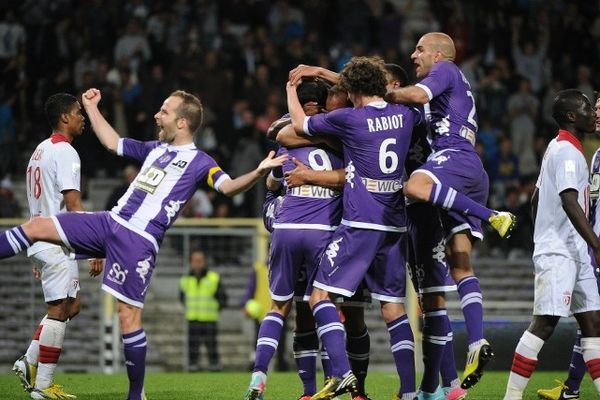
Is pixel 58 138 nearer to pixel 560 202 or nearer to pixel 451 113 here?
pixel 451 113

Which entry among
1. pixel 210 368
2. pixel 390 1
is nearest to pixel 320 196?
pixel 210 368

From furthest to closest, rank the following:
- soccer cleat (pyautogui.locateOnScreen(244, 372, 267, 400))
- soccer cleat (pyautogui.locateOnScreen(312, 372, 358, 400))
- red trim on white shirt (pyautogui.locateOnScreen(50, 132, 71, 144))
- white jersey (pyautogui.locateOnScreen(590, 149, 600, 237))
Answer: red trim on white shirt (pyautogui.locateOnScreen(50, 132, 71, 144)) < white jersey (pyautogui.locateOnScreen(590, 149, 600, 237)) < soccer cleat (pyautogui.locateOnScreen(244, 372, 267, 400)) < soccer cleat (pyautogui.locateOnScreen(312, 372, 358, 400))

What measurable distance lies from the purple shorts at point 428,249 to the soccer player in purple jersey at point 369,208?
0.36m

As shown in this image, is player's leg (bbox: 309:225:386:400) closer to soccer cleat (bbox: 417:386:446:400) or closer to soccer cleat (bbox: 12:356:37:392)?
soccer cleat (bbox: 417:386:446:400)

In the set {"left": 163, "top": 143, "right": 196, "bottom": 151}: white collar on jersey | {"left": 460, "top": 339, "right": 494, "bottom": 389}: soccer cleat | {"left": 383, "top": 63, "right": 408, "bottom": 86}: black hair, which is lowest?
{"left": 460, "top": 339, "right": 494, "bottom": 389}: soccer cleat

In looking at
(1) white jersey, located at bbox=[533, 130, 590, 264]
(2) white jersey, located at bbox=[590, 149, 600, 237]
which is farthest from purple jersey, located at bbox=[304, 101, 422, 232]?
(2) white jersey, located at bbox=[590, 149, 600, 237]

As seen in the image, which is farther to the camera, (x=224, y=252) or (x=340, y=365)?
(x=224, y=252)

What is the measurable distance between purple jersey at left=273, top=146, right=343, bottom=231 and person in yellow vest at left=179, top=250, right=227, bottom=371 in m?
7.84

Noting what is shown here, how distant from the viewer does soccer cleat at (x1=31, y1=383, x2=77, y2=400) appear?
10109mm

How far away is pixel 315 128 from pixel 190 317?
8500 millimetres

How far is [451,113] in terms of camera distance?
9633mm

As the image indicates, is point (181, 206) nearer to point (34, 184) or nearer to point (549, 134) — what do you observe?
point (34, 184)

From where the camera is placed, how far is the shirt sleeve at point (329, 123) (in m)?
9.25

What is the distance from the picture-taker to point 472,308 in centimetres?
935
